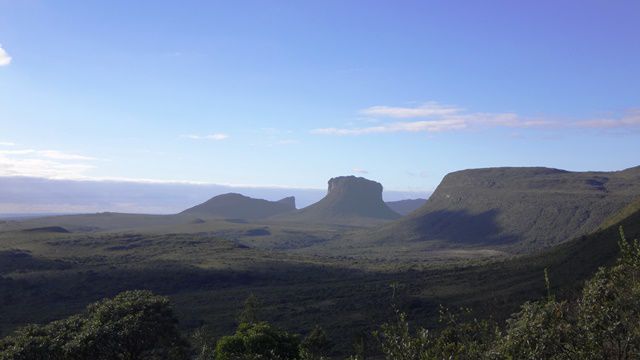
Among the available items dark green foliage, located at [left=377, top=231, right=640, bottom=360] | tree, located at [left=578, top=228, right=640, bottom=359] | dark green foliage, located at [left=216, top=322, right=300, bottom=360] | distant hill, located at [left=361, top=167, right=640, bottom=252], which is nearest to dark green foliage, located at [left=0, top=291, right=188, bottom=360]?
dark green foliage, located at [left=216, top=322, right=300, bottom=360]

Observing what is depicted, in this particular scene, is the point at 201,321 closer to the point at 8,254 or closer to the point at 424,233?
the point at 8,254

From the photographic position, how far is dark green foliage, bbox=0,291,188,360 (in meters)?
23.9

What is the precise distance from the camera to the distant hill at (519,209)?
449 feet

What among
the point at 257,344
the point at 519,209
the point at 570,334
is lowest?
the point at 257,344

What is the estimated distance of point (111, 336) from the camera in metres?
25.1

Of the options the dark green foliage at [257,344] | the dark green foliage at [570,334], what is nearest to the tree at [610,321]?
the dark green foliage at [570,334]

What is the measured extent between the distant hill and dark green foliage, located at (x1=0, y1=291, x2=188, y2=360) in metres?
111

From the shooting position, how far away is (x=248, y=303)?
44.4 metres

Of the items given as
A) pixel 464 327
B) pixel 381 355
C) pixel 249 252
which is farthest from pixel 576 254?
pixel 249 252

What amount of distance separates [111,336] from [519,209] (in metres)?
150

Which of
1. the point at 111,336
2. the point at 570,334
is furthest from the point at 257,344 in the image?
the point at 570,334

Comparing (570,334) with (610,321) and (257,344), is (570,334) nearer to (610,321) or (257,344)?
(610,321)

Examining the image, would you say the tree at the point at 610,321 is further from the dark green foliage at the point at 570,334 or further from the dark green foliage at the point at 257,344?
the dark green foliage at the point at 257,344

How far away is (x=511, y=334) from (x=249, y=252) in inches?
3795
